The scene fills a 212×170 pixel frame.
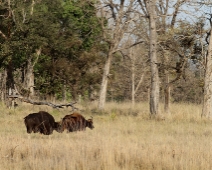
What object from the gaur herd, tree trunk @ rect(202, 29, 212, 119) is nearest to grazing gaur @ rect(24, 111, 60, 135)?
the gaur herd

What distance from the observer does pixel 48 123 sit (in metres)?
12.0

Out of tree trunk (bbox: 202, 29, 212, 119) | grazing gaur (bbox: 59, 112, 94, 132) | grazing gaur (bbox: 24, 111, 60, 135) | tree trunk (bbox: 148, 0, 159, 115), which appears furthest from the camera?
tree trunk (bbox: 148, 0, 159, 115)

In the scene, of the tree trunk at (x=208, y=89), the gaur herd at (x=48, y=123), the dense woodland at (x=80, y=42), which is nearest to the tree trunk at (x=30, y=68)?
the dense woodland at (x=80, y=42)

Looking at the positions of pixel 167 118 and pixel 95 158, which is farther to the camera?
pixel 167 118

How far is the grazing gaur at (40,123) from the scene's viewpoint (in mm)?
11852

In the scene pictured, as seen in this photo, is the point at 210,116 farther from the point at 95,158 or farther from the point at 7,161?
the point at 7,161

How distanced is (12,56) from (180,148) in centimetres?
1965

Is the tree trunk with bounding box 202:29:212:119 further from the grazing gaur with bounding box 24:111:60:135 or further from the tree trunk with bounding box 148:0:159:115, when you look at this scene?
the grazing gaur with bounding box 24:111:60:135

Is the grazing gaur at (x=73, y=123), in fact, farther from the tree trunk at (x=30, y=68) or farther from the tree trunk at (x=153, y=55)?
the tree trunk at (x=30, y=68)

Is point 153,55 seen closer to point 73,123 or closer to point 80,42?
point 73,123

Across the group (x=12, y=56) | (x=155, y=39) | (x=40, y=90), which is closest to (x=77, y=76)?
(x=40, y=90)

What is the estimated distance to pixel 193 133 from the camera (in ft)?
43.5

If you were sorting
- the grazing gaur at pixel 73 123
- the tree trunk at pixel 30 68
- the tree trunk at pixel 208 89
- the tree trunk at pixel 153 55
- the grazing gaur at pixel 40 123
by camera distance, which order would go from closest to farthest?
the grazing gaur at pixel 40 123 → the grazing gaur at pixel 73 123 → the tree trunk at pixel 208 89 → the tree trunk at pixel 153 55 → the tree trunk at pixel 30 68

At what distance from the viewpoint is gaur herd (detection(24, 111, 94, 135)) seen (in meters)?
11.9
